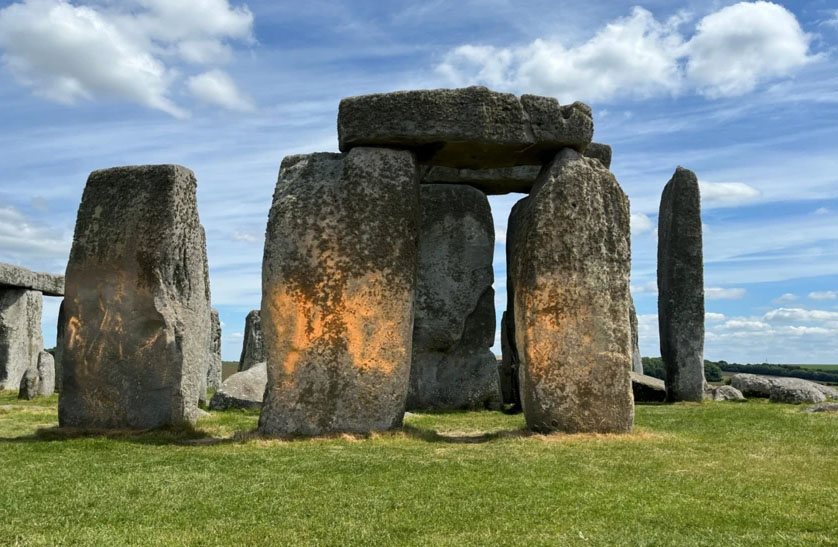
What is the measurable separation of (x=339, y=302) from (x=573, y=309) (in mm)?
2556

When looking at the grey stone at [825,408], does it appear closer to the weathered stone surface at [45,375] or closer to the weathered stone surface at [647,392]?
the weathered stone surface at [647,392]

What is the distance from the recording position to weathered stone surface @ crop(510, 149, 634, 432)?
8.87 m

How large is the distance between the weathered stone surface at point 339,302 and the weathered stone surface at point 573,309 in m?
1.37

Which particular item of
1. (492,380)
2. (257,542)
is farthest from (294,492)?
(492,380)

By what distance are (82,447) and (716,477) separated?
596 centimetres

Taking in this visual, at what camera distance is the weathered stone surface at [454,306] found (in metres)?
14.4

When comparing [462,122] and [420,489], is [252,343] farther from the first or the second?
[420,489]

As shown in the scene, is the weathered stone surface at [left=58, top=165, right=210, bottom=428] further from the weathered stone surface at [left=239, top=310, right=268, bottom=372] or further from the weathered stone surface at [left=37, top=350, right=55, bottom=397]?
the weathered stone surface at [left=239, top=310, right=268, bottom=372]

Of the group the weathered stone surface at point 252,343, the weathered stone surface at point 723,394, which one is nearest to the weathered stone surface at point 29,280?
the weathered stone surface at point 252,343

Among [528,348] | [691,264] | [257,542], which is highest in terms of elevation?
[691,264]

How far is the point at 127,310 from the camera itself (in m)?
9.46

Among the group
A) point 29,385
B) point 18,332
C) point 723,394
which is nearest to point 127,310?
point 29,385

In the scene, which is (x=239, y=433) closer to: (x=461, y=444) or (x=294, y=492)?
(x=461, y=444)

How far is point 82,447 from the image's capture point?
814 centimetres
